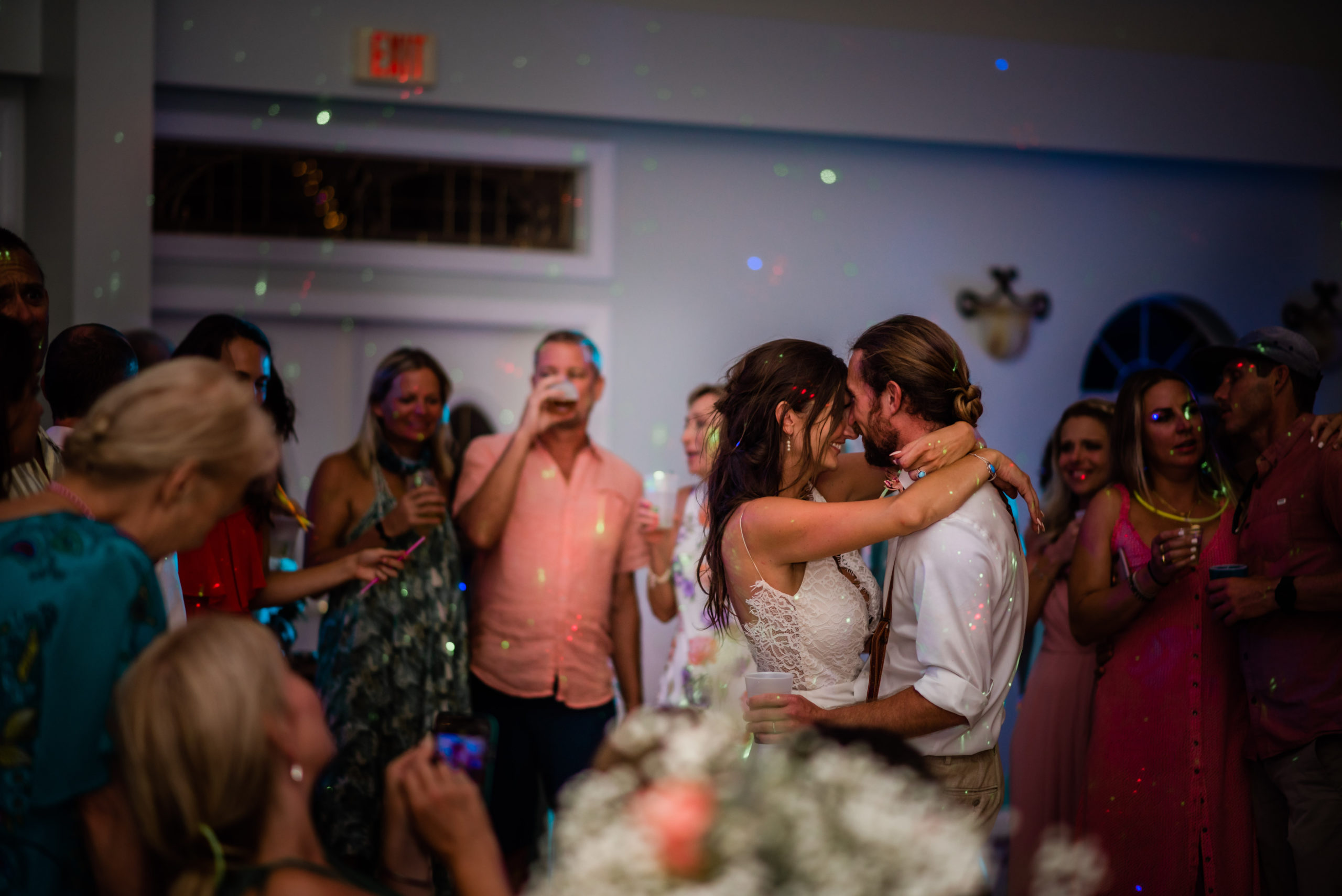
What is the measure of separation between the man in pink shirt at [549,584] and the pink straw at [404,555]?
0.27 metres

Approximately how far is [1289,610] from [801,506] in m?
1.32

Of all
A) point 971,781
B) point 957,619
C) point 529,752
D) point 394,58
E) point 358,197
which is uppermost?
point 394,58

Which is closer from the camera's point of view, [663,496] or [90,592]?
[90,592]

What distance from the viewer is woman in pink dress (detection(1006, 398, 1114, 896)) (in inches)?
117

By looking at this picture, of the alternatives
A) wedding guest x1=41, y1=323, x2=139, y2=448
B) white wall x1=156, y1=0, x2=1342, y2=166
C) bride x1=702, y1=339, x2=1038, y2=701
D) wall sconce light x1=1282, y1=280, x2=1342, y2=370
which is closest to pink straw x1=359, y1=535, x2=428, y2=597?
wedding guest x1=41, y1=323, x2=139, y2=448

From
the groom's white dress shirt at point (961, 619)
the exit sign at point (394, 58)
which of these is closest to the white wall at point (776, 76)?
the exit sign at point (394, 58)

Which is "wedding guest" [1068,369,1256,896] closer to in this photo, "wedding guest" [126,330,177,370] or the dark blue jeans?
the dark blue jeans

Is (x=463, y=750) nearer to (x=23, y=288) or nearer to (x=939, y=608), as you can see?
(x=939, y=608)

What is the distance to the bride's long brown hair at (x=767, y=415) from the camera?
1881mm

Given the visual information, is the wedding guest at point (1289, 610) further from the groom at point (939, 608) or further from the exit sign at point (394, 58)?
the exit sign at point (394, 58)

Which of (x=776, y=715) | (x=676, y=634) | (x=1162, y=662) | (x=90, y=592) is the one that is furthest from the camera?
(x=676, y=634)

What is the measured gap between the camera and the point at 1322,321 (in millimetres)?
4855

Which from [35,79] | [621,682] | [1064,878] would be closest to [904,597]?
[1064,878]

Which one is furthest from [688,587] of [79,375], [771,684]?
[79,375]
